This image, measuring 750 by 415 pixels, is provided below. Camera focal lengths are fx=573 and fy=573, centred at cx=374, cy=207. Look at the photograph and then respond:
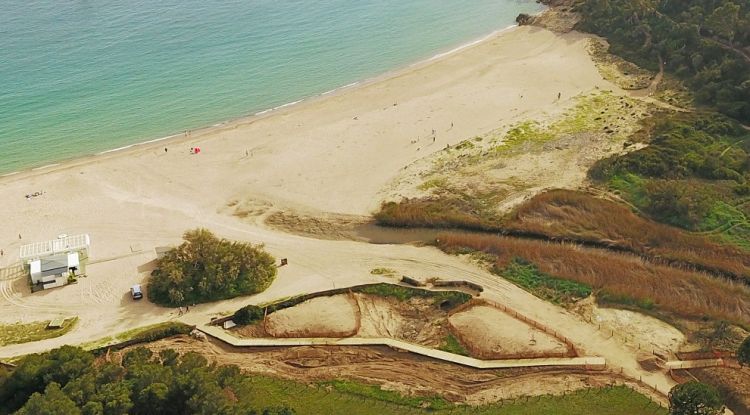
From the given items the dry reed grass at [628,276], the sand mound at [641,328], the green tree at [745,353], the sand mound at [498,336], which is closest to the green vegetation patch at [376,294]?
the sand mound at [498,336]

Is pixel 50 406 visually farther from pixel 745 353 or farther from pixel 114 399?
pixel 745 353

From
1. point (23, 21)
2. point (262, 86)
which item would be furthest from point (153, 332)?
point (23, 21)

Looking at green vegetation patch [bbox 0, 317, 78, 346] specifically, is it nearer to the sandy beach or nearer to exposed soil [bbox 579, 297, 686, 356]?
the sandy beach

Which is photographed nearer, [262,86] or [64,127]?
[64,127]

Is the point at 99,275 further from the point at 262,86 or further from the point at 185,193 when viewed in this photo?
the point at 262,86

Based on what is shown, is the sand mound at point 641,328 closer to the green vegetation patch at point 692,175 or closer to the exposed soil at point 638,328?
the exposed soil at point 638,328

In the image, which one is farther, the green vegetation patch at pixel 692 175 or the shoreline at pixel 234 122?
the shoreline at pixel 234 122
